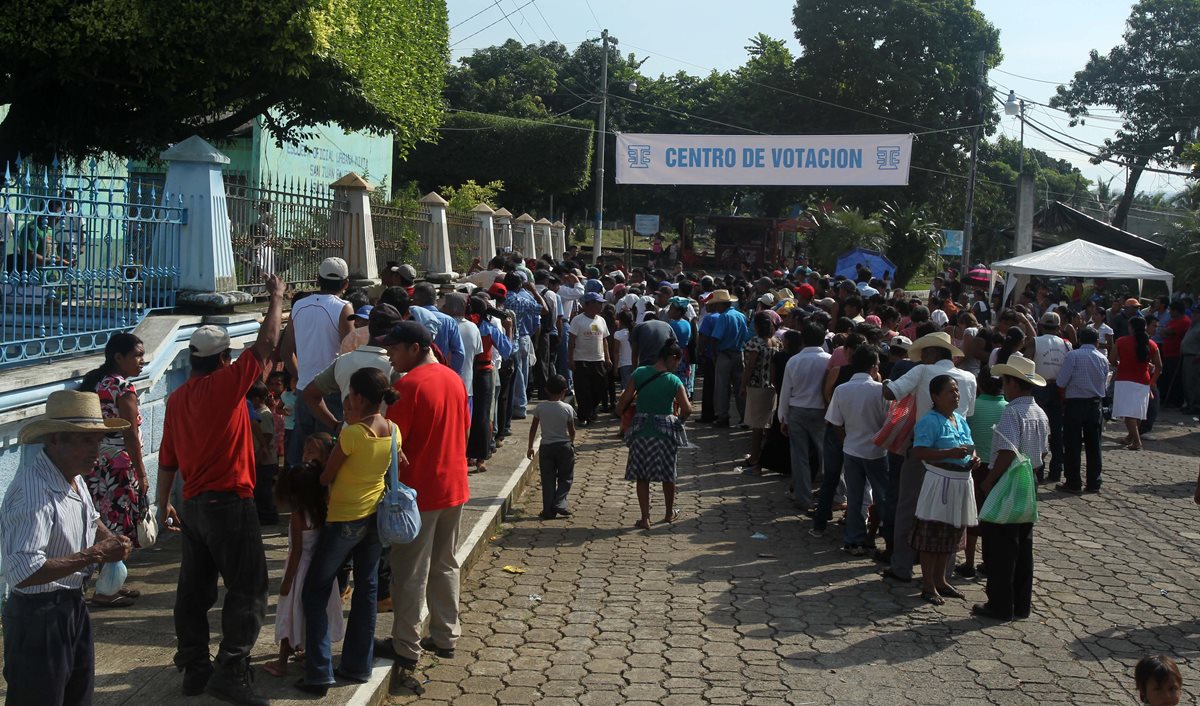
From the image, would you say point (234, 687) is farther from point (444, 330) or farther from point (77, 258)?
point (444, 330)

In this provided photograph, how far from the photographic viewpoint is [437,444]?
5414 millimetres

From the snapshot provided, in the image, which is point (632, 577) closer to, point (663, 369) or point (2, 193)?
point (663, 369)

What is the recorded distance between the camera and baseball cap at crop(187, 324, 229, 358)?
493 cm

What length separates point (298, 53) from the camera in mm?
10656

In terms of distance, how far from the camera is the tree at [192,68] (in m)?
10.0

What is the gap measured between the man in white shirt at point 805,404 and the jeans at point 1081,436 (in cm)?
314

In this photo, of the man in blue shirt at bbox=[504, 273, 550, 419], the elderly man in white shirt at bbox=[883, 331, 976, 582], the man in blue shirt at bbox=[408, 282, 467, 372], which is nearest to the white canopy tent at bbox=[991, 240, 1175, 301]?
the man in blue shirt at bbox=[504, 273, 550, 419]

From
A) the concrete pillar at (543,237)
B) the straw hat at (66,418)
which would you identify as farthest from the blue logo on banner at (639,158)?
the straw hat at (66,418)

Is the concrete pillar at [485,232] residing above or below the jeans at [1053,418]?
above

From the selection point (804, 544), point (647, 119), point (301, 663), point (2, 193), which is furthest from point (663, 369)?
point (647, 119)

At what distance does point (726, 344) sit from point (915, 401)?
221 inches

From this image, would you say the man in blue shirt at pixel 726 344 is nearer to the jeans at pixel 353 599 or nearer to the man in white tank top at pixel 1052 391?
the man in white tank top at pixel 1052 391

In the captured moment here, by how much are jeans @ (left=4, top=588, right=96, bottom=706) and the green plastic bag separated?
5.24 m

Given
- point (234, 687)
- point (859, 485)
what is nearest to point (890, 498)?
point (859, 485)
